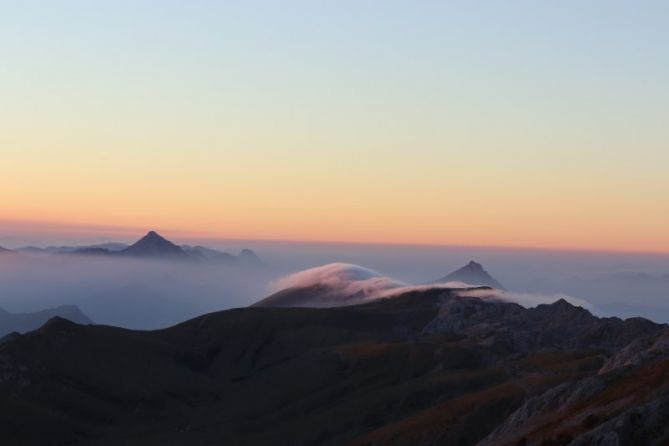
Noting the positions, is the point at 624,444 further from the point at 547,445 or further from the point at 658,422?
the point at 547,445

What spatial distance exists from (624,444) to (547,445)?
17.0m

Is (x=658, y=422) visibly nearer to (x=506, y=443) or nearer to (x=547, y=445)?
(x=547, y=445)

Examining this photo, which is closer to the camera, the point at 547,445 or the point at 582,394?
the point at 547,445

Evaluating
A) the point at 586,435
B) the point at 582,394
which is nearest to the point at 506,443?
the point at 582,394

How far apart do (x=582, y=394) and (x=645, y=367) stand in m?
12.1

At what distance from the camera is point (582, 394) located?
19962cm

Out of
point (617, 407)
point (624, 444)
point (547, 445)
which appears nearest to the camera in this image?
point (624, 444)

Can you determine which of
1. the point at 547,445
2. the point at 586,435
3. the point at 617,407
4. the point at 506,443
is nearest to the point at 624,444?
the point at 586,435

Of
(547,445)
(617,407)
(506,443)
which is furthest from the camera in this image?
(506,443)

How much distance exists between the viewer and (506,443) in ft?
617

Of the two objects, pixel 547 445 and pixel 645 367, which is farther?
pixel 645 367

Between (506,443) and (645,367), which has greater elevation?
(645,367)

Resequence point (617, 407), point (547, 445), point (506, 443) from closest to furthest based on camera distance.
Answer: point (547, 445)
point (617, 407)
point (506, 443)

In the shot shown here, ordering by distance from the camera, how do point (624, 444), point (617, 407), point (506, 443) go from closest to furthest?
point (624, 444) < point (617, 407) < point (506, 443)
